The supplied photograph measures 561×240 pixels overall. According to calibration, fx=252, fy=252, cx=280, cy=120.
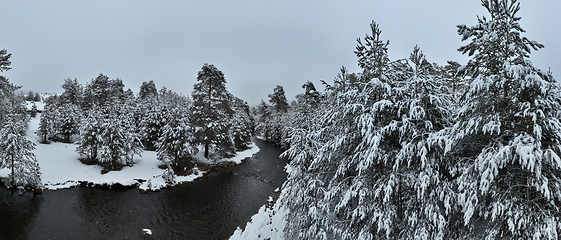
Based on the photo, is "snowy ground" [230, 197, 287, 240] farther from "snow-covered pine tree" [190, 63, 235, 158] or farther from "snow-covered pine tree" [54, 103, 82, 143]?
"snow-covered pine tree" [54, 103, 82, 143]

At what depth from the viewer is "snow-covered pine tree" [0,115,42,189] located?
68.4 feet

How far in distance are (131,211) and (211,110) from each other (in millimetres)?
17504

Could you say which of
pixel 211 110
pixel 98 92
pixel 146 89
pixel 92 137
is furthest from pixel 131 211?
pixel 146 89

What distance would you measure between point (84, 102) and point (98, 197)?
49.0 m

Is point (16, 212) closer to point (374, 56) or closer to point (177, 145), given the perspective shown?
point (177, 145)

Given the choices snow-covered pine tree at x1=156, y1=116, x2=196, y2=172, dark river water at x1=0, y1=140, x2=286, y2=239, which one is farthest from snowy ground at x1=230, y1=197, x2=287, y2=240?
snow-covered pine tree at x1=156, y1=116, x2=196, y2=172

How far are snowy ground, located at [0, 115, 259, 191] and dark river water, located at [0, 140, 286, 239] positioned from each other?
1277mm

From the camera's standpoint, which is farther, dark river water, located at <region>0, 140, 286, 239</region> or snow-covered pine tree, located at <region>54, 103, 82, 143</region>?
snow-covered pine tree, located at <region>54, 103, 82, 143</region>

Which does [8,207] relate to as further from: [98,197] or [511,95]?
[511,95]

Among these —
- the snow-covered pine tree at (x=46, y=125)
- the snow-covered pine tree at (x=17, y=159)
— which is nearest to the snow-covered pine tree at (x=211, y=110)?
the snow-covered pine tree at (x=17, y=159)

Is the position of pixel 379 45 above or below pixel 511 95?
above

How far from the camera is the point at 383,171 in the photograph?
924cm

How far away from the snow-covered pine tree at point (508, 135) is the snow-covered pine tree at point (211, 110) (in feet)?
96.5

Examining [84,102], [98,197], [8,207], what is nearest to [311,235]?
[98,197]
